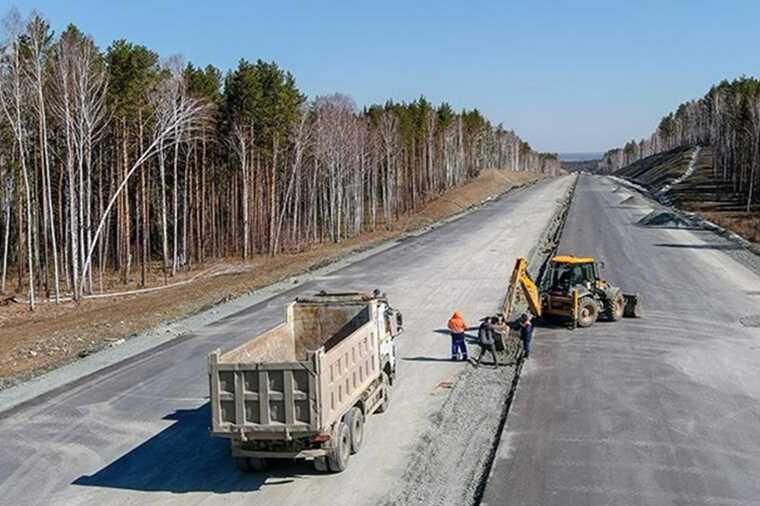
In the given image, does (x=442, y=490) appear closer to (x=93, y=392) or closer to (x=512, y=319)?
(x=93, y=392)

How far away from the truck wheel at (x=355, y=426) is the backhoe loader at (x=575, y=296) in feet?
36.0

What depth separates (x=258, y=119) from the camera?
56969 mm

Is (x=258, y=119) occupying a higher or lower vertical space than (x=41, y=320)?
higher

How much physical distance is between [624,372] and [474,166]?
126000 millimetres

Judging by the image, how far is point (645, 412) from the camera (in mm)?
16219

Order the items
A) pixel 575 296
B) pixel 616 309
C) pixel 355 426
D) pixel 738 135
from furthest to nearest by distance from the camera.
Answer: pixel 738 135
pixel 616 309
pixel 575 296
pixel 355 426

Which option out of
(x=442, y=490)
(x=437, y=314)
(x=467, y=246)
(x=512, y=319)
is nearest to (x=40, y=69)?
(x=437, y=314)

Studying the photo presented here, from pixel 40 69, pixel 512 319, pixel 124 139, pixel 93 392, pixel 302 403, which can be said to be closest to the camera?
pixel 302 403

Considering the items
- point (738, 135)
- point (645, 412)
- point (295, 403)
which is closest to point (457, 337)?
point (645, 412)

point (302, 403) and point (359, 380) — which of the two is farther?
point (359, 380)

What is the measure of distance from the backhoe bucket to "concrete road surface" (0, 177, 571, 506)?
15.2 feet

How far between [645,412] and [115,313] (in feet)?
69.4

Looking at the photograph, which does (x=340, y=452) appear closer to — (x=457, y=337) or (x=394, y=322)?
(x=394, y=322)

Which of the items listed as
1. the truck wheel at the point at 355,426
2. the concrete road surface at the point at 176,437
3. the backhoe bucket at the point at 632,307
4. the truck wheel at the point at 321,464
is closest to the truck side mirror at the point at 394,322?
the concrete road surface at the point at 176,437
